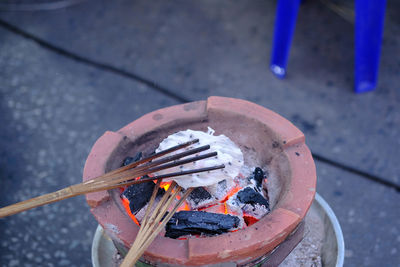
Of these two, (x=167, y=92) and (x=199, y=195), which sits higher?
(x=199, y=195)

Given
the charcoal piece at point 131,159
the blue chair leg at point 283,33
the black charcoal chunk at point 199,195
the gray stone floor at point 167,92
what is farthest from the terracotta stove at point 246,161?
the blue chair leg at point 283,33

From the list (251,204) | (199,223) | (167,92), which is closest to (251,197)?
(251,204)

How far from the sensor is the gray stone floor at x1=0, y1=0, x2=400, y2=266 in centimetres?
291

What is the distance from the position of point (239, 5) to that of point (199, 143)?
3.15 m

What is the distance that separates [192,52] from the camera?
4.12m

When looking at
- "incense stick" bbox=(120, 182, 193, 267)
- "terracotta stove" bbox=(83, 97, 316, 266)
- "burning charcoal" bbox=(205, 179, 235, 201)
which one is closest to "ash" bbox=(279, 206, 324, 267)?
"terracotta stove" bbox=(83, 97, 316, 266)

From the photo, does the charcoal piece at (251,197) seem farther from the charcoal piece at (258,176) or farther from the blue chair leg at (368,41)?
the blue chair leg at (368,41)

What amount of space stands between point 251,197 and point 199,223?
Answer: 0.28 metres

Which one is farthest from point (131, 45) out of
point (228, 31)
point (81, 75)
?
point (228, 31)

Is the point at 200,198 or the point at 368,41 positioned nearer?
the point at 200,198

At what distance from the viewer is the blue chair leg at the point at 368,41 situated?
10.8 ft

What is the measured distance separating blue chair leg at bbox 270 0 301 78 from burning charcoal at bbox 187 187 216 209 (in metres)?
2.17

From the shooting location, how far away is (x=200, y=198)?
6.20ft

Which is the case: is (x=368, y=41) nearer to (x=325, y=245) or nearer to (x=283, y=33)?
(x=283, y=33)
